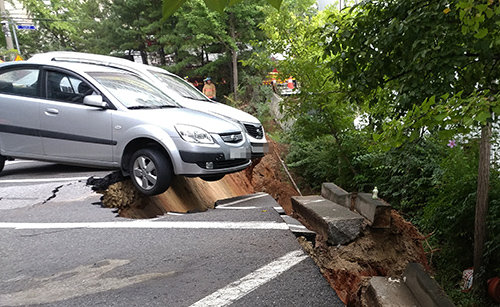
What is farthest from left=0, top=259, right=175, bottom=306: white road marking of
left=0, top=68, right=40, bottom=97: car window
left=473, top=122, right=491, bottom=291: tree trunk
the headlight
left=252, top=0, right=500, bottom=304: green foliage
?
left=473, top=122, right=491, bottom=291: tree trunk

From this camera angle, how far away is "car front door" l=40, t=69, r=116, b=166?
4.92 metres

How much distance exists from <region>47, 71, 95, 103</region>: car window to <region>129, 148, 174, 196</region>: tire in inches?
51.0

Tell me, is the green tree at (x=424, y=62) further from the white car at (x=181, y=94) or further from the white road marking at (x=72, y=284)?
the white car at (x=181, y=94)

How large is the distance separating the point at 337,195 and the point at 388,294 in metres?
2.35

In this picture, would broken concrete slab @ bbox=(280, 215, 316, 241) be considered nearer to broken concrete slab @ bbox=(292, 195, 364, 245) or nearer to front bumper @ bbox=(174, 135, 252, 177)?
broken concrete slab @ bbox=(292, 195, 364, 245)

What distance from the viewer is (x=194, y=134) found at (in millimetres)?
4672

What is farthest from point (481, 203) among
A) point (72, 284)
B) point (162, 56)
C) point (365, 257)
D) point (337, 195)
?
point (162, 56)

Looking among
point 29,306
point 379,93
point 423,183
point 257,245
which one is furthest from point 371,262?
point 423,183

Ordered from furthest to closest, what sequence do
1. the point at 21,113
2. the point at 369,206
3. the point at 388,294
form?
1. the point at 21,113
2. the point at 369,206
3. the point at 388,294

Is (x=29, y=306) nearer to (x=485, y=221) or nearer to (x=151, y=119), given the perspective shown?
(x=151, y=119)

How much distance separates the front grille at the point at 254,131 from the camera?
6.33 metres

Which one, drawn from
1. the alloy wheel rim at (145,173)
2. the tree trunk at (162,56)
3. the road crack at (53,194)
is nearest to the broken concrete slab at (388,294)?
the alloy wheel rim at (145,173)

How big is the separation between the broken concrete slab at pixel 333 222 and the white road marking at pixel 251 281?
0.72m

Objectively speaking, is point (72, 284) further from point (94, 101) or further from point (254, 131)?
point (254, 131)
